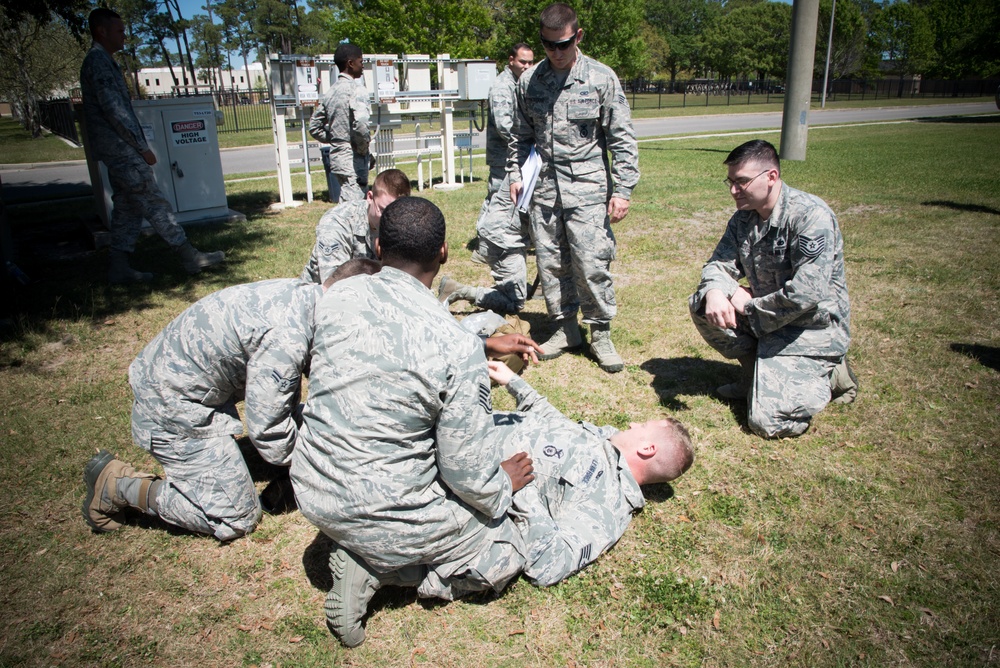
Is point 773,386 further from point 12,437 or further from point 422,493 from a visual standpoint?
point 12,437

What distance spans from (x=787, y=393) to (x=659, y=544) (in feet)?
4.65

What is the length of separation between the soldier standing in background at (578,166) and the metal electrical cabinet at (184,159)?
20.1 feet

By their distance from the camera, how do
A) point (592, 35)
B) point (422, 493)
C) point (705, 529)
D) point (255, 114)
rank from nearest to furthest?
1. point (422, 493)
2. point (705, 529)
3. point (255, 114)
4. point (592, 35)

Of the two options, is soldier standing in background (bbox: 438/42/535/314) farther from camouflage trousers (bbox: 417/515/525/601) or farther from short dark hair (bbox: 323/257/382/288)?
camouflage trousers (bbox: 417/515/525/601)

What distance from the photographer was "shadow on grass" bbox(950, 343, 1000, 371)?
484 centimetres

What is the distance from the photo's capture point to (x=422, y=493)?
249 centimetres

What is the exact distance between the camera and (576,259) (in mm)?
4859

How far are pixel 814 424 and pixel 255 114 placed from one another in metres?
35.4

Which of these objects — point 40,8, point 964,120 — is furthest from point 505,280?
point 964,120

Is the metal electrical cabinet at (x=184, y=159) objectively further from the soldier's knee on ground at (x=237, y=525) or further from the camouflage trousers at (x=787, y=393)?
the camouflage trousers at (x=787, y=393)

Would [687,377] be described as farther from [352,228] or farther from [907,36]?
[907,36]

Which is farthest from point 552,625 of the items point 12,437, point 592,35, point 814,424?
point 592,35

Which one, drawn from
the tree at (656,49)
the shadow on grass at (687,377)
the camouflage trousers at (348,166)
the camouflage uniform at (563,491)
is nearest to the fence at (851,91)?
the tree at (656,49)

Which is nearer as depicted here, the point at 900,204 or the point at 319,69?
the point at 900,204
